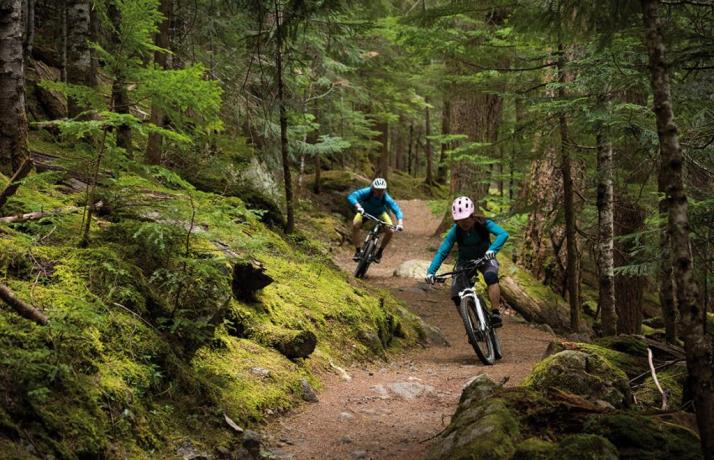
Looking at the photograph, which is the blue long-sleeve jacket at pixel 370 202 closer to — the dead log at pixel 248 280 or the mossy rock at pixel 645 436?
the dead log at pixel 248 280

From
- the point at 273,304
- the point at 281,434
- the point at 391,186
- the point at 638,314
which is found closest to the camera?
the point at 281,434

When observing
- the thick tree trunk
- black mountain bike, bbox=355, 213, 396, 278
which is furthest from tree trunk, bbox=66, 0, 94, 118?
the thick tree trunk

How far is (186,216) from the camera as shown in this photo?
470 cm

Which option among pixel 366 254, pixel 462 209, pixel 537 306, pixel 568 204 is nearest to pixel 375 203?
pixel 366 254

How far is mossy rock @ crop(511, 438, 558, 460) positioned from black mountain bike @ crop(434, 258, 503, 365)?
461cm

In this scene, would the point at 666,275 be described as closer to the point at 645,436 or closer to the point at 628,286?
the point at 628,286

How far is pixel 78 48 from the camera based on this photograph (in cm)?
824

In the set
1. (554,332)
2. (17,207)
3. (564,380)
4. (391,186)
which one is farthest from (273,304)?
(391,186)

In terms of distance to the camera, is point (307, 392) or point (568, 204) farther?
point (568, 204)

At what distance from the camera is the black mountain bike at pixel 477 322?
26.2 feet

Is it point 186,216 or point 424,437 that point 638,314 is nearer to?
point 424,437

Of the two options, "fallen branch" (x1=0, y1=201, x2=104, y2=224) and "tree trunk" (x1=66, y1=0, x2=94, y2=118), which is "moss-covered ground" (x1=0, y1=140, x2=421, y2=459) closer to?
"fallen branch" (x1=0, y1=201, x2=104, y2=224)

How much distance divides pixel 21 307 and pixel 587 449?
353 centimetres

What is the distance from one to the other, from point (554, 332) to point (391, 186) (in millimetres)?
21961
